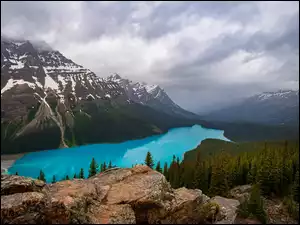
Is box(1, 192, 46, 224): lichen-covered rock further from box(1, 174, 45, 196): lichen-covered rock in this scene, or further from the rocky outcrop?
box(1, 174, 45, 196): lichen-covered rock

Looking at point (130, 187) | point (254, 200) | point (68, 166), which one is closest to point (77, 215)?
point (130, 187)

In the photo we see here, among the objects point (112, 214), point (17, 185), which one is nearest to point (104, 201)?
point (112, 214)

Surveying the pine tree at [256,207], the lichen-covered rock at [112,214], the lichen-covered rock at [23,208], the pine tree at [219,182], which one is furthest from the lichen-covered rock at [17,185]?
the pine tree at [219,182]

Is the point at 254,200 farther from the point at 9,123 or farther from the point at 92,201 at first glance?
the point at 9,123

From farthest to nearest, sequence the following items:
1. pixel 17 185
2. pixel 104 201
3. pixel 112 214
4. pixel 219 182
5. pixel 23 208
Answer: pixel 219 182 < pixel 104 201 < pixel 112 214 < pixel 17 185 < pixel 23 208

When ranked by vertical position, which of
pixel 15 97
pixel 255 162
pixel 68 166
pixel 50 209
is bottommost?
pixel 68 166

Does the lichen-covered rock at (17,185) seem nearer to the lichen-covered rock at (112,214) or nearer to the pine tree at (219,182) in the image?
the lichen-covered rock at (112,214)

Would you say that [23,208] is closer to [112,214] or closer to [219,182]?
[112,214]
